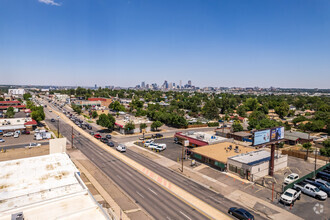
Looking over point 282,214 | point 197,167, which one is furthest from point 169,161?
point 282,214

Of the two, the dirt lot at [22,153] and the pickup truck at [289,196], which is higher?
the pickup truck at [289,196]

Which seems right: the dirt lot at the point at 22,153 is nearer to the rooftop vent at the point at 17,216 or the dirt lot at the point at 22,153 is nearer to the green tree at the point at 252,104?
the rooftop vent at the point at 17,216

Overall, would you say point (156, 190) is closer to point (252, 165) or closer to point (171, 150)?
point (252, 165)

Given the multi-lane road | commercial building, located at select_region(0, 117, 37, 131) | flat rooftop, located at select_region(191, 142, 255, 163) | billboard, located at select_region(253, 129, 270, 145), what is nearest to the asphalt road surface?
the multi-lane road

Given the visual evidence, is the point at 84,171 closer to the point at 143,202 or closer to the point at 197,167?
the point at 143,202

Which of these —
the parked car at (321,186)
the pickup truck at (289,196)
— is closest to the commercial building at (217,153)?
the pickup truck at (289,196)

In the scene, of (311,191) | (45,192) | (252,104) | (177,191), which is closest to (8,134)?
(45,192)
